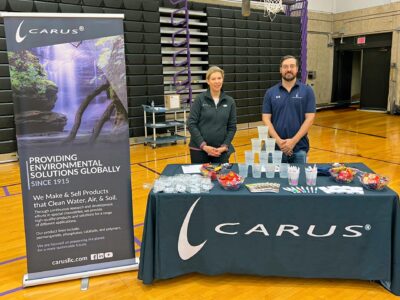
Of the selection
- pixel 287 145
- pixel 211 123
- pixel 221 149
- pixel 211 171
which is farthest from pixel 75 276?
pixel 287 145

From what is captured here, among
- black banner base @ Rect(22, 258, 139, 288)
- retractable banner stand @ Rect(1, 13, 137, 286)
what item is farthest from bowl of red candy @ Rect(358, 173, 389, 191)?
black banner base @ Rect(22, 258, 139, 288)

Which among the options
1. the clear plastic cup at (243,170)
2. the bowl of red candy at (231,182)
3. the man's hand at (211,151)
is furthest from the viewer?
the man's hand at (211,151)

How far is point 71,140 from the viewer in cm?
235

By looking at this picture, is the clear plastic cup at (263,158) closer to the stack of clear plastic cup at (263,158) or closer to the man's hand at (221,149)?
the stack of clear plastic cup at (263,158)

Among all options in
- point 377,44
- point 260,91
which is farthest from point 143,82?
point 377,44

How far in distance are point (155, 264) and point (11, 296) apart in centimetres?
100

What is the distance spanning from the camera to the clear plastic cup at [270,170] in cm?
249

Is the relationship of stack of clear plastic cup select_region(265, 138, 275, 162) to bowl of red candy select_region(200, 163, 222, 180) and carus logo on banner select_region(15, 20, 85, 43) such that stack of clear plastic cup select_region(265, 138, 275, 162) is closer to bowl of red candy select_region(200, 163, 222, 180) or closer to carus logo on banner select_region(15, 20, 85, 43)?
bowl of red candy select_region(200, 163, 222, 180)

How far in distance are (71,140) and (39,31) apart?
707mm

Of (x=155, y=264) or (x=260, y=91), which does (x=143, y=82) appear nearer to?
(x=260, y=91)

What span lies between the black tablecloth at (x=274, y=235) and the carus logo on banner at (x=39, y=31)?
1.17 m

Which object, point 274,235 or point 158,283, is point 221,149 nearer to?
point 274,235

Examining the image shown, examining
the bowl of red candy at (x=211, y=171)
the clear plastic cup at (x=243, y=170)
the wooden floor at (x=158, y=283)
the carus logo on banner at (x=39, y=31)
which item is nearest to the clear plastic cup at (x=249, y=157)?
the clear plastic cup at (x=243, y=170)

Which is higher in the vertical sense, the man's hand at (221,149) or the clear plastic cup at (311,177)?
the man's hand at (221,149)
